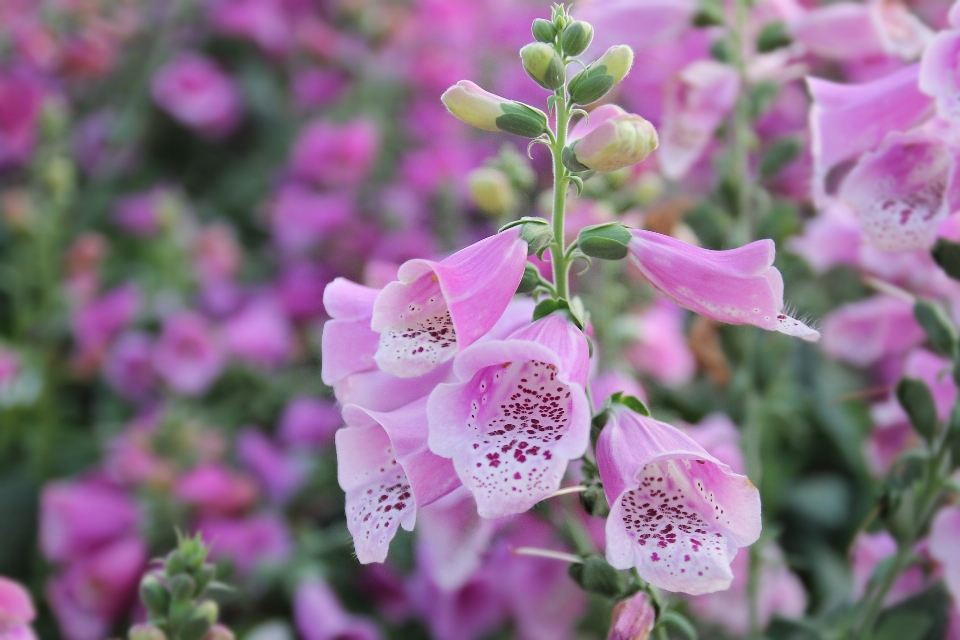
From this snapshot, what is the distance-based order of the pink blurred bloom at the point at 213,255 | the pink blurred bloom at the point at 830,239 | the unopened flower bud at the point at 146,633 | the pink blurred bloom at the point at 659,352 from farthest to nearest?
the pink blurred bloom at the point at 213,255
the pink blurred bloom at the point at 659,352
the pink blurred bloom at the point at 830,239
the unopened flower bud at the point at 146,633

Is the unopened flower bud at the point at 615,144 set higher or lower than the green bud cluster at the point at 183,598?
higher

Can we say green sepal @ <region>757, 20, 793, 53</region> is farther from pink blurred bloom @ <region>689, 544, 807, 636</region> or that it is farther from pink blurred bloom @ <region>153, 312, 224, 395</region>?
pink blurred bloom @ <region>153, 312, 224, 395</region>

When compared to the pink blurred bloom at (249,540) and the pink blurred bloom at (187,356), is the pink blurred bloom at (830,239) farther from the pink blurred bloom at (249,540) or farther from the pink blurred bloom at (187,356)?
the pink blurred bloom at (187,356)

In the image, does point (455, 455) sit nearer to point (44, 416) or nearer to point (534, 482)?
point (534, 482)

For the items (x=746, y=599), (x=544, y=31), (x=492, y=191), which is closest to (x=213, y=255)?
(x=492, y=191)

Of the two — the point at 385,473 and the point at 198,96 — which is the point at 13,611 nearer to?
the point at 385,473

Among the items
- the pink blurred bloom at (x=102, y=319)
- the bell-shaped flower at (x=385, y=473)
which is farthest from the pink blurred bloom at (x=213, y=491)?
the bell-shaped flower at (x=385, y=473)
